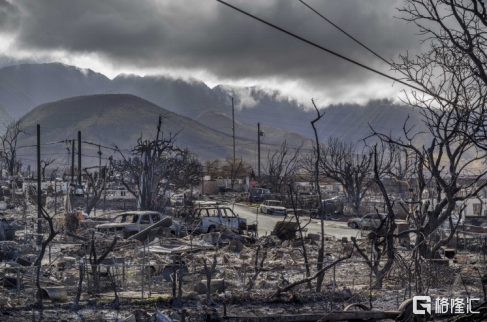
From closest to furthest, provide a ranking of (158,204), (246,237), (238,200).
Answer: (246,237) → (158,204) → (238,200)

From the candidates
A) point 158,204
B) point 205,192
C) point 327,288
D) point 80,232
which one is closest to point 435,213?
point 327,288

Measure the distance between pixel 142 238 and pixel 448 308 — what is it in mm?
15060

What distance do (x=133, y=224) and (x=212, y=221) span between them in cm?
376

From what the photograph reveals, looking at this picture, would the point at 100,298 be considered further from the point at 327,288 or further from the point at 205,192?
the point at 205,192

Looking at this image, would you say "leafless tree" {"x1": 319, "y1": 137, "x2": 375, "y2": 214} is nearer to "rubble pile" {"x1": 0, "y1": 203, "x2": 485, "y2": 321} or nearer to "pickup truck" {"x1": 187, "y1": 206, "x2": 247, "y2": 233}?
"pickup truck" {"x1": 187, "y1": 206, "x2": 247, "y2": 233}

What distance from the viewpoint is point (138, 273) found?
16094mm

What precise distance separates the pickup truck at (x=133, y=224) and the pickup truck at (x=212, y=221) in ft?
4.38
